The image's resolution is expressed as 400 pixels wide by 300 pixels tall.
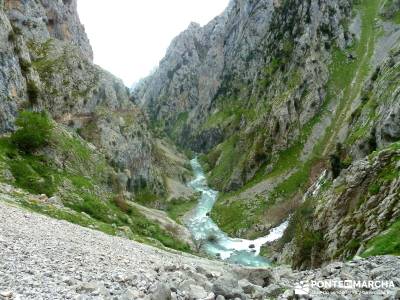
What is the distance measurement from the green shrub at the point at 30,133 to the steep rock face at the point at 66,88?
21.3 ft

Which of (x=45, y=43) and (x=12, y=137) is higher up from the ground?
(x=45, y=43)

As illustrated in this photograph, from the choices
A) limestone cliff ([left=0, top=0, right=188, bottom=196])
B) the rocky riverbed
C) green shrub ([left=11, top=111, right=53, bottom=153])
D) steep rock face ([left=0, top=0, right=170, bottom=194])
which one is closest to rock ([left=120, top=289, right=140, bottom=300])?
the rocky riverbed

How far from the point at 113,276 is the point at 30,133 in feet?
154

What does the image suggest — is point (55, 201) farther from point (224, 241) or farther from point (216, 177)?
point (216, 177)

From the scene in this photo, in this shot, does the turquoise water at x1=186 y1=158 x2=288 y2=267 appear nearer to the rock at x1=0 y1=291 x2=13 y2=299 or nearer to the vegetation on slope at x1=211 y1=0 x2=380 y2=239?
the vegetation on slope at x1=211 y1=0 x2=380 y2=239

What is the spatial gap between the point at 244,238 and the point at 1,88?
60983 millimetres

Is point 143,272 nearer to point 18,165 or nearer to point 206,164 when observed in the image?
point 18,165

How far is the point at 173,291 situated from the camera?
15.6m

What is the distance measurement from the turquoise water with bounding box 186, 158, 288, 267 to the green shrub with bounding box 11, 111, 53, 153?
3458cm

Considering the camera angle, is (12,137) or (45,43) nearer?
(12,137)

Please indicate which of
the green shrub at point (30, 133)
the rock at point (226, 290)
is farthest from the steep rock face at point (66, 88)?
the rock at point (226, 290)

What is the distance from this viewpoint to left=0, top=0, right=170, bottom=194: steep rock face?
78562mm

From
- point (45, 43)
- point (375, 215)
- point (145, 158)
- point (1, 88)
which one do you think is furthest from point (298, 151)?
point (375, 215)

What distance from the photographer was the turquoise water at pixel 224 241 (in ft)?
276
